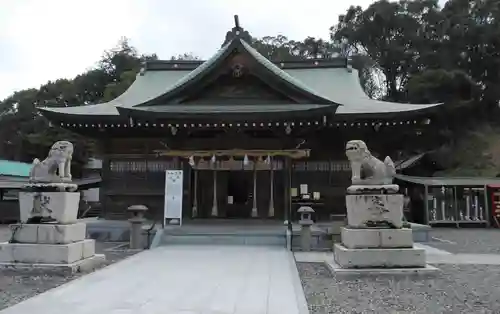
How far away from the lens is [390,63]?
38.7 meters

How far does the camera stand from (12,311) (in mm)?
5324

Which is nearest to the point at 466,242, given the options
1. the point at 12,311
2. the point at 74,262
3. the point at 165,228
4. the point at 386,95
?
the point at 165,228

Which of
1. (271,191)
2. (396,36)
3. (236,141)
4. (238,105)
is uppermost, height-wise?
(396,36)

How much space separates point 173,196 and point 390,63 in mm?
30173

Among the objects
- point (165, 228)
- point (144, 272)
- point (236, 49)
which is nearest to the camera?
point (144, 272)

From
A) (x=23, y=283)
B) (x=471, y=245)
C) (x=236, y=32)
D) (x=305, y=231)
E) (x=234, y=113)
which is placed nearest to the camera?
(x=23, y=283)

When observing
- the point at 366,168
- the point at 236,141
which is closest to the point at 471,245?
the point at 366,168

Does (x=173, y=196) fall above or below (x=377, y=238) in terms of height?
above

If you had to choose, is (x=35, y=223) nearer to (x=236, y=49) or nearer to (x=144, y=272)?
(x=144, y=272)

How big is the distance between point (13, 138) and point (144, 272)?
38.5m

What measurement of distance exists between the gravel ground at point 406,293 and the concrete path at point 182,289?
357 mm

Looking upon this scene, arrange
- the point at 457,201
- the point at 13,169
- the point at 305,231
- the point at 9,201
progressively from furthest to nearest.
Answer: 1. the point at 13,169
2. the point at 9,201
3. the point at 457,201
4. the point at 305,231

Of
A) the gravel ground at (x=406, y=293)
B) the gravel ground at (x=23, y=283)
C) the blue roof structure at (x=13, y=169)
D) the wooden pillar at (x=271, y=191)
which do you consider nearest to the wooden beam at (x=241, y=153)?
the wooden pillar at (x=271, y=191)

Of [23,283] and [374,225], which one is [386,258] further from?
[23,283]
